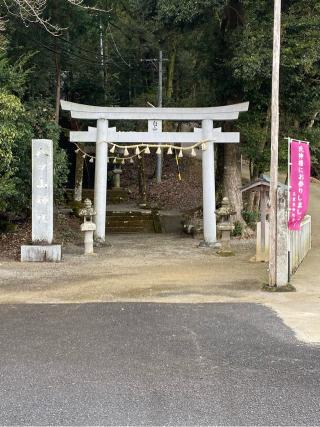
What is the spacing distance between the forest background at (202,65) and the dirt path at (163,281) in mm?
2677

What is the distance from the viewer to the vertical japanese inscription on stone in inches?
445

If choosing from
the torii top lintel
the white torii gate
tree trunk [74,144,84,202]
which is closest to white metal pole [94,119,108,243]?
the white torii gate

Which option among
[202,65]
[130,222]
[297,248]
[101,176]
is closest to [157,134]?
[101,176]

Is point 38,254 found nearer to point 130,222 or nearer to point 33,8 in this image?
point 33,8

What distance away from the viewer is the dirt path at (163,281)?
736 cm

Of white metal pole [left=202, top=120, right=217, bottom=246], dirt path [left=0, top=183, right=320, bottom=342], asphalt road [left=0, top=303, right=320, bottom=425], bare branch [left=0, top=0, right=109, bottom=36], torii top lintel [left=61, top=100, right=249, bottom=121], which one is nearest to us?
asphalt road [left=0, top=303, right=320, bottom=425]

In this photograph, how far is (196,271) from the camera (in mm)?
9812

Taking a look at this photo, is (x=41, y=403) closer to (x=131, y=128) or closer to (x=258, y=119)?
(x=258, y=119)

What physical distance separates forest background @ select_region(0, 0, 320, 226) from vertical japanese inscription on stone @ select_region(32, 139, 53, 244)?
53 centimetres

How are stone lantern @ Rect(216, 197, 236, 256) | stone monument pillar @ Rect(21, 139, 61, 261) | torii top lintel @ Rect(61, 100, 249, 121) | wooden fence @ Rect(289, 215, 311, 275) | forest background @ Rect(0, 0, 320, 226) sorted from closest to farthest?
wooden fence @ Rect(289, 215, 311, 275) < stone monument pillar @ Rect(21, 139, 61, 261) < forest background @ Rect(0, 0, 320, 226) < stone lantern @ Rect(216, 197, 236, 256) < torii top lintel @ Rect(61, 100, 249, 121)

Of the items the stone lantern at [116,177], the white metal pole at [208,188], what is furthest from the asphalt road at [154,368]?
the stone lantern at [116,177]

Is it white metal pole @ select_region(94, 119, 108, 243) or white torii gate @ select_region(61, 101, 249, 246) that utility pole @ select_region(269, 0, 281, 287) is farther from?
white metal pole @ select_region(94, 119, 108, 243)

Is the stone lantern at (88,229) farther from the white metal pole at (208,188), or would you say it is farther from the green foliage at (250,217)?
the green foliage at (250,217)

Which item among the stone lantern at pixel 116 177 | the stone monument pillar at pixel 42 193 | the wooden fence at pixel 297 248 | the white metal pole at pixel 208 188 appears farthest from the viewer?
the stone lantern at pixel 116 177
